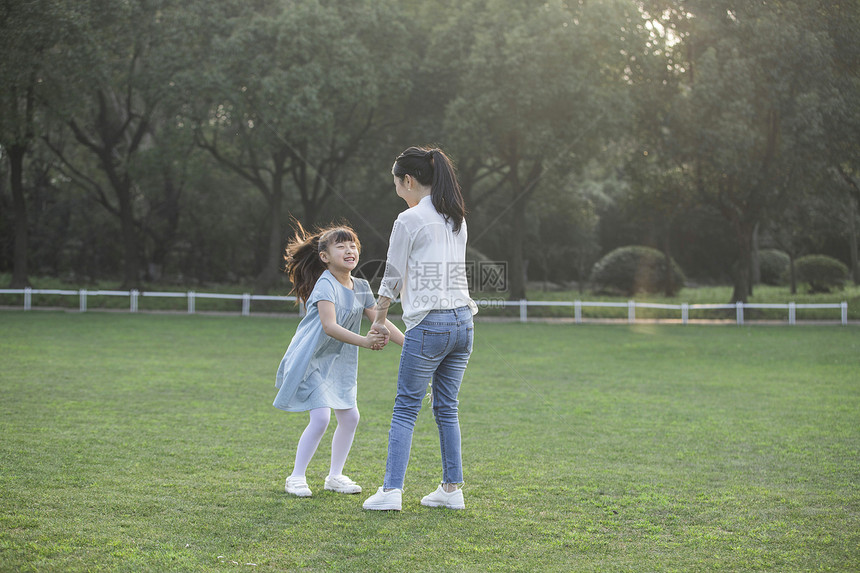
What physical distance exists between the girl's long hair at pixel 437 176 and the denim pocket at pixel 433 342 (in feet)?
1.89

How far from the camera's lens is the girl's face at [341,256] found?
4523 millimetres

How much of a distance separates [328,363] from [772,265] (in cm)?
3743

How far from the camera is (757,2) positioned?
19.2m

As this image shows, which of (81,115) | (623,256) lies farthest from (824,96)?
(81,115)

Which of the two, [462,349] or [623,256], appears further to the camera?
[623,256]

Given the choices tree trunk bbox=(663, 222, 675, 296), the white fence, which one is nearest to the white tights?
the white fence

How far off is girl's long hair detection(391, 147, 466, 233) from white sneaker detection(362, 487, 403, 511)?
4.75 feet

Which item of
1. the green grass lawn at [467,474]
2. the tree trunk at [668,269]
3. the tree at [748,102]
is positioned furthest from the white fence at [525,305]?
the green grass lawn at [467,474]

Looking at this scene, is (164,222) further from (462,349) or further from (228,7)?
(462,349)

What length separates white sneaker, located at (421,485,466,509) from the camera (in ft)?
13.6

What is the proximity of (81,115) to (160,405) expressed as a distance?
18.9 m

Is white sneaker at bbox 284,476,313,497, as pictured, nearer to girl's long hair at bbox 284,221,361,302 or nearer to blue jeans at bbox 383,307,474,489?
blue jeans at bbox 383,307,474,489

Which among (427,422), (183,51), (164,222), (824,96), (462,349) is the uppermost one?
(183,51)

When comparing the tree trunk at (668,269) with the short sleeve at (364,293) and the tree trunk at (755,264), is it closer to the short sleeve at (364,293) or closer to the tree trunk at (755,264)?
the tree trunk at (755,264)
